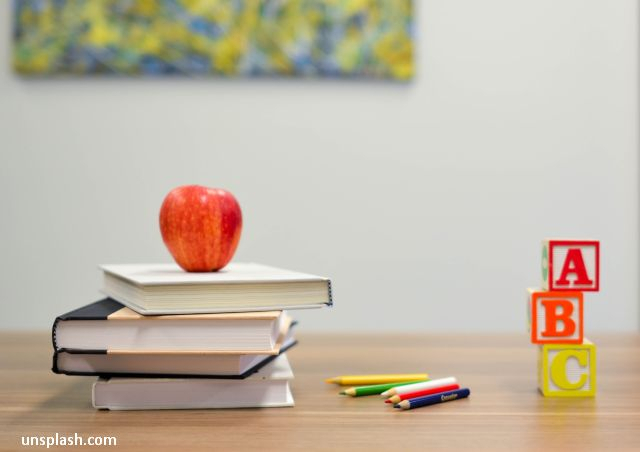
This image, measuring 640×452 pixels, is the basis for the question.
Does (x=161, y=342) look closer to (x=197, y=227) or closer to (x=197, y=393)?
(x=197, y=393)

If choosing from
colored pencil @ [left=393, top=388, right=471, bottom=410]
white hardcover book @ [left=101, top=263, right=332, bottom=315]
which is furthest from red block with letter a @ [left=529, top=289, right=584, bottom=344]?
white hardcover book @ [left=101, top=263, right=332, bottom=315]

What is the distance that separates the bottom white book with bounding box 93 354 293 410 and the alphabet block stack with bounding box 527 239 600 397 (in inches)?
10.6

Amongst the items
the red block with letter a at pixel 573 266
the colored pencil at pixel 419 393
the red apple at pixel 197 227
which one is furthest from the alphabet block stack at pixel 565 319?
the red apple at pixel 197 227

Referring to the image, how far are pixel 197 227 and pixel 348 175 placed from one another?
131cm

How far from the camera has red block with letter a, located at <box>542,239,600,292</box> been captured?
0.72m

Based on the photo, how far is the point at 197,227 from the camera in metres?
0.79

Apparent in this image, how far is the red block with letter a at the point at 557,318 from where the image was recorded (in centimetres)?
71

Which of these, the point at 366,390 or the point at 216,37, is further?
the point at 216,37

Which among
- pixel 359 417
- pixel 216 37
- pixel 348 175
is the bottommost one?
pixel 359 417

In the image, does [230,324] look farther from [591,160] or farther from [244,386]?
[591,160]

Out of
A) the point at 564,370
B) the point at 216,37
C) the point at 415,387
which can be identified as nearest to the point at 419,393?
the point at 415,387

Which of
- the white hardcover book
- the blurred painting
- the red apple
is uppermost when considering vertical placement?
the blurred painting

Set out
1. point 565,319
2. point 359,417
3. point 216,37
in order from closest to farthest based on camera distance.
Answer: point 359,417 < point 565,319 < point 216,37

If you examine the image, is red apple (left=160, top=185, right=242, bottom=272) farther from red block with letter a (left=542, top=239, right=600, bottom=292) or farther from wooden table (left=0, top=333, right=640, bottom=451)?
red block with letter a (left=542, top=239, right=600, bottom=292)
